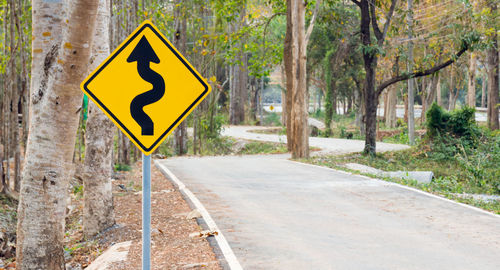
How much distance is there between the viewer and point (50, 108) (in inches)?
211

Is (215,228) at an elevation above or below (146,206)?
below

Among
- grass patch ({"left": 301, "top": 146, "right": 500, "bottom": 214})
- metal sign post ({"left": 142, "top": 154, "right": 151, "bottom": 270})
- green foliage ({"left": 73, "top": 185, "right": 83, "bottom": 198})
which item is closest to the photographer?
metal sign post ({"left": 142, "top": 154, "right": 151, "bottom": 270})

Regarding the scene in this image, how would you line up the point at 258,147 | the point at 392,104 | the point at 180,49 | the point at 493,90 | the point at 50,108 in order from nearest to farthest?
the point at 50,108 → the point at 180,49 → the point at 258,147 → the point at 493,90 → the point at 392,104

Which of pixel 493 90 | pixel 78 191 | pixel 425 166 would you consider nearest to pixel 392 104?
pixel 493 90

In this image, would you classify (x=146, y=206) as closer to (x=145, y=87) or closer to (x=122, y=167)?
(x=145, y=87)

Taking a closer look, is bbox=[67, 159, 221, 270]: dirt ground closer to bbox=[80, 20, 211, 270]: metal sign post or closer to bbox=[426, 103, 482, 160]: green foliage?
bbox=[80, 20, 211, 270]: metal sign post

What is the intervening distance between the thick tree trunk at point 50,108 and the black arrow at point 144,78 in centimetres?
100

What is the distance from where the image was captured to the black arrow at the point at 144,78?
467 centimetres

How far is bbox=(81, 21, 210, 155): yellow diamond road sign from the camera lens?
15.2 ft

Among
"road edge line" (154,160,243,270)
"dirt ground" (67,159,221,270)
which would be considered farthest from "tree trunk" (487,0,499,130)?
"dirt ground" (67,159,221,270)

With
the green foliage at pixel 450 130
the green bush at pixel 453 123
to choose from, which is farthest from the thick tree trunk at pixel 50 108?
the green bush at pixel 453 123

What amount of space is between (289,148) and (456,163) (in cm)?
680

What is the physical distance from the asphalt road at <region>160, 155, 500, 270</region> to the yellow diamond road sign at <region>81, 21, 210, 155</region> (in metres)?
2.35

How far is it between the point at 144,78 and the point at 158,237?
3773 millimetres
